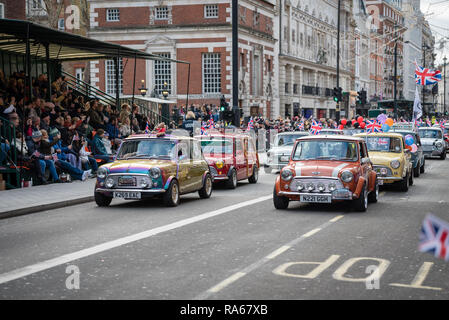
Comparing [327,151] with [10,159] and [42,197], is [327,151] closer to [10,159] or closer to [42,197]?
[42,197]

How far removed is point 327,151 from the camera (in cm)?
1483

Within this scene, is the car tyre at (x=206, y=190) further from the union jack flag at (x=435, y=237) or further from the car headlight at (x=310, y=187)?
the union jack flag at (x=435, y=237)

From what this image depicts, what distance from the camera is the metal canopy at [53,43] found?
18344 millimetres

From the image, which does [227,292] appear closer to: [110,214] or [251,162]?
[110,214]

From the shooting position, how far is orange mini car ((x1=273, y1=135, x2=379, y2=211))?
543 inches

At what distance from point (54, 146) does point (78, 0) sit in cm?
3496

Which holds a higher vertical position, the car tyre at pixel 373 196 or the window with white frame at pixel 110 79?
the window with white frame at pixel 110 79

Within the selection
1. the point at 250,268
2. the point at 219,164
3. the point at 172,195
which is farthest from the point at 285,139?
the point at 250,268

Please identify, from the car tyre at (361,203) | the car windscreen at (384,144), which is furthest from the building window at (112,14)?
the car tyre at (361,203)

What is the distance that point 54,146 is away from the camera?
20.1 metres

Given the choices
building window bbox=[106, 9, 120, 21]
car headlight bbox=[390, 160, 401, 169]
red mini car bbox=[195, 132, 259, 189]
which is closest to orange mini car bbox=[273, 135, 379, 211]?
car headlight bbox=[390, 160, 401, 169]

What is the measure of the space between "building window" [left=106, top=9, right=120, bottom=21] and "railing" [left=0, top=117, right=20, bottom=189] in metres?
35.6

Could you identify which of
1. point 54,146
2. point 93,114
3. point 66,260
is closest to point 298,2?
point 93,114

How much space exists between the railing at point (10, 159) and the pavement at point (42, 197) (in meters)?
0.54
